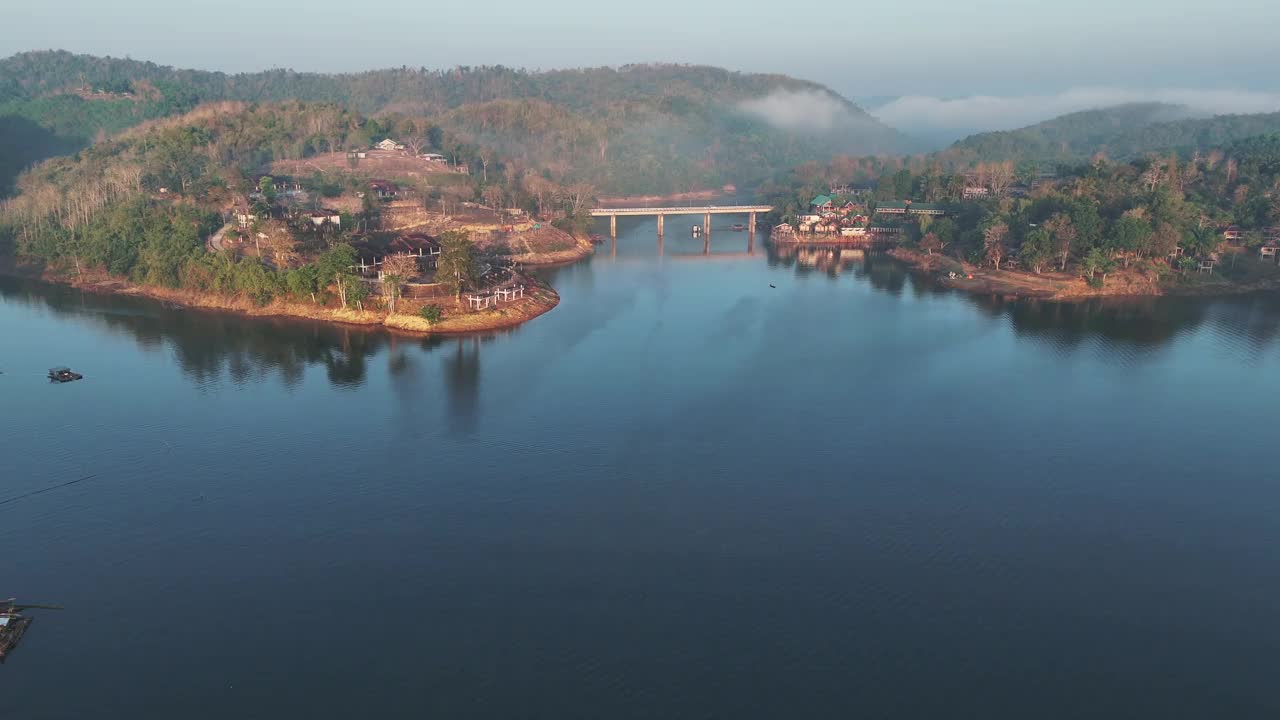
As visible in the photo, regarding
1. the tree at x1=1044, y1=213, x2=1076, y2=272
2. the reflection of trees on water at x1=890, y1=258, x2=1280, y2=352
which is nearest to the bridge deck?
the reflection of trees on water at x1=890, y1=258, x2=1280, y2=352

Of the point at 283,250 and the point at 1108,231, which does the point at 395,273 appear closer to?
the point at 283,250

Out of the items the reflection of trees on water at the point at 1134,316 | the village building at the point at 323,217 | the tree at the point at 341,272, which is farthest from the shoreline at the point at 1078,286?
the village building at the point at 323,217

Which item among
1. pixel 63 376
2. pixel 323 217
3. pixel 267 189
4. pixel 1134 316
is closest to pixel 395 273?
pixel 63 376

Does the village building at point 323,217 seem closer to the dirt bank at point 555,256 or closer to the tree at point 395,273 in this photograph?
the tree at point 395,273

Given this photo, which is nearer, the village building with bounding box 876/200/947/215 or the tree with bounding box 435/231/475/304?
the tree with bounding box 435/231/475/304

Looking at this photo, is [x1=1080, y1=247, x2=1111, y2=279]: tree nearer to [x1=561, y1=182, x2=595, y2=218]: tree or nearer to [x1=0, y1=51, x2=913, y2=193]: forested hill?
[x1=561, y1=182, x2=595, y2=218]: tree

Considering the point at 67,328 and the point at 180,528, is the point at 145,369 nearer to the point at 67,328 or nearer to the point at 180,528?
the point at 67,328

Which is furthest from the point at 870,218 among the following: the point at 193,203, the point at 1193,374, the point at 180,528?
the point at 180,528
